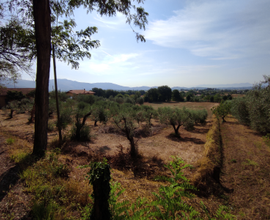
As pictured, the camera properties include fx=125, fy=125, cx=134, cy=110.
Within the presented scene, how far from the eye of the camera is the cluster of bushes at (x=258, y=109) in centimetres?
983

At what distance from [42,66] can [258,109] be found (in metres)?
16.4

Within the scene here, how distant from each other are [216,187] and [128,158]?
15.9 ft

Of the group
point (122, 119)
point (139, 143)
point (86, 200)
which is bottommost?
point (139, 143)

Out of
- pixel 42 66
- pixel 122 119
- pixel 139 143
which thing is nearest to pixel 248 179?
pixel 122 119

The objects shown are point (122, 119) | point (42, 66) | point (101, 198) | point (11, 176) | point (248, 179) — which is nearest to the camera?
point (101, 198)

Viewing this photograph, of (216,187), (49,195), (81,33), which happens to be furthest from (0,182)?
(216,187)

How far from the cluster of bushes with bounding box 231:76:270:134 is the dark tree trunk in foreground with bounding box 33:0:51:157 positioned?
45.0 feet

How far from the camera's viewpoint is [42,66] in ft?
15.5

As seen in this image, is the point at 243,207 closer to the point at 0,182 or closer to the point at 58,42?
the point at 0,182

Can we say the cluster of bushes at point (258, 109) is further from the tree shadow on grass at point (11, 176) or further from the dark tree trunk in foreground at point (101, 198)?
the tree shadow on grass at point (11, 176)

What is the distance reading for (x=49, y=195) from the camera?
268 centimetres

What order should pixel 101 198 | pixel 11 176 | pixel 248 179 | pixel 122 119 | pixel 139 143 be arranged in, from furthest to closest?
1. pixel 139 143
2. pixel 122 119
3. pixel 248 179
4. pixel 11 176
5. pixel 101 198

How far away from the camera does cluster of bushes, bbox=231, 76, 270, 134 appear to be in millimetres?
9828

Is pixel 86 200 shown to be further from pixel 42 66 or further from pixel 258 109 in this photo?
pixel 258 109
